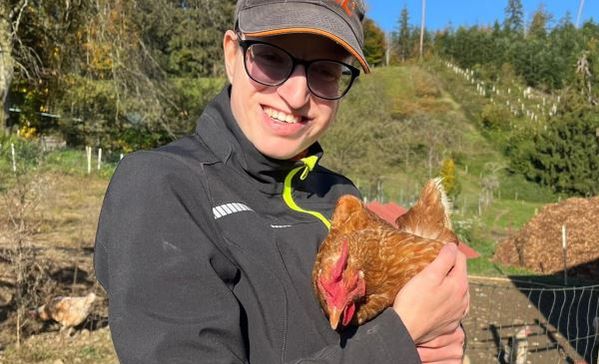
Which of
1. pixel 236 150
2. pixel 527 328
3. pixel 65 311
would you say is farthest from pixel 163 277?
pixel 527 328

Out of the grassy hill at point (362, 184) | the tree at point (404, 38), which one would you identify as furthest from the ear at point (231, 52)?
the tree at point (404, 38)

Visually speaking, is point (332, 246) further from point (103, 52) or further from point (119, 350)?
point (103, 52)

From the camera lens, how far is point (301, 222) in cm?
155

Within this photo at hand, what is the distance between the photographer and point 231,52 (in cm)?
162

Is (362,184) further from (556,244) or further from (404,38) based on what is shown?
(404,38)

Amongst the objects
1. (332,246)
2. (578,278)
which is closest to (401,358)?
(332,246)

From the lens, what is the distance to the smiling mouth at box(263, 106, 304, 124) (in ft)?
4.89

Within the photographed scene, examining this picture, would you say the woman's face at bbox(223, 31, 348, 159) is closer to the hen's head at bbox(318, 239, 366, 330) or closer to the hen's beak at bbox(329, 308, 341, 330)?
the hen's head at bbox(318, 239, 366, 330)

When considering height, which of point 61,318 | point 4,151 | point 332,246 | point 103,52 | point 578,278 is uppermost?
point 103,52

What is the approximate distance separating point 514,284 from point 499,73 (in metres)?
38.5

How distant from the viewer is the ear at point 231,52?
1574 millimetres

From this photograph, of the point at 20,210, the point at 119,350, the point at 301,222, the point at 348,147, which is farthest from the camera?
the point at 348,147

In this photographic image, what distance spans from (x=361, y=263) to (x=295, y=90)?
0.59m

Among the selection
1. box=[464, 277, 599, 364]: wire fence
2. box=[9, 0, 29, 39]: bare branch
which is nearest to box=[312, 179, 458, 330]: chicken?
box=[464, 277, 599, 364]: wire fence
